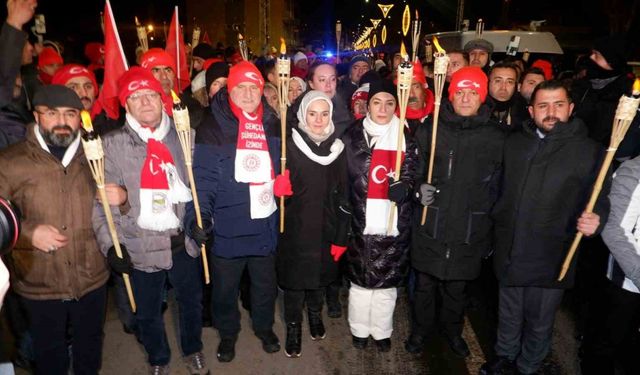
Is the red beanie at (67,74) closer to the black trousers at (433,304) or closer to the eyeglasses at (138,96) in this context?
the eyeglasses at (138,96)

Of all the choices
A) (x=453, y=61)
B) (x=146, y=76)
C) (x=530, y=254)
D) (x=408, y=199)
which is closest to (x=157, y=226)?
(x=146, y=76)

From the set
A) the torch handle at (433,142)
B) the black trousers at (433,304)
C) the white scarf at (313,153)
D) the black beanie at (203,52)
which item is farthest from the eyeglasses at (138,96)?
the black beanie at (203,52)

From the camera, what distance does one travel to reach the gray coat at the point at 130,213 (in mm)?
3123

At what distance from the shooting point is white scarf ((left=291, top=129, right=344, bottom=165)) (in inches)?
144

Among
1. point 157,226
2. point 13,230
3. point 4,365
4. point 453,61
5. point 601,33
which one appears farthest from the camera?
point 601,33

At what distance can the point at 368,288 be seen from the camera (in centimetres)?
385

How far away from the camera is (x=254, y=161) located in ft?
11.5

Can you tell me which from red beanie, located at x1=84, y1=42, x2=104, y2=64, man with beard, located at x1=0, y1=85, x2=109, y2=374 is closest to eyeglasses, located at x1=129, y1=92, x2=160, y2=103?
man with beard, located at x1=0, y1=85, x2=109, y2=374

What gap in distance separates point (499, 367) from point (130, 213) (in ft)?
10.8

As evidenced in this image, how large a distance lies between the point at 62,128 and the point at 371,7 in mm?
78297

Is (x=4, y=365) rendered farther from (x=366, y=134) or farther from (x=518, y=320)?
(x=518, y=320)

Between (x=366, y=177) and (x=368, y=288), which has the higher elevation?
(x=366, y=177)

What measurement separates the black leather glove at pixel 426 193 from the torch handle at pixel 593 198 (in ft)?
3.48

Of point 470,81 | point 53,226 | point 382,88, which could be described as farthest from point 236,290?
point 470,81
